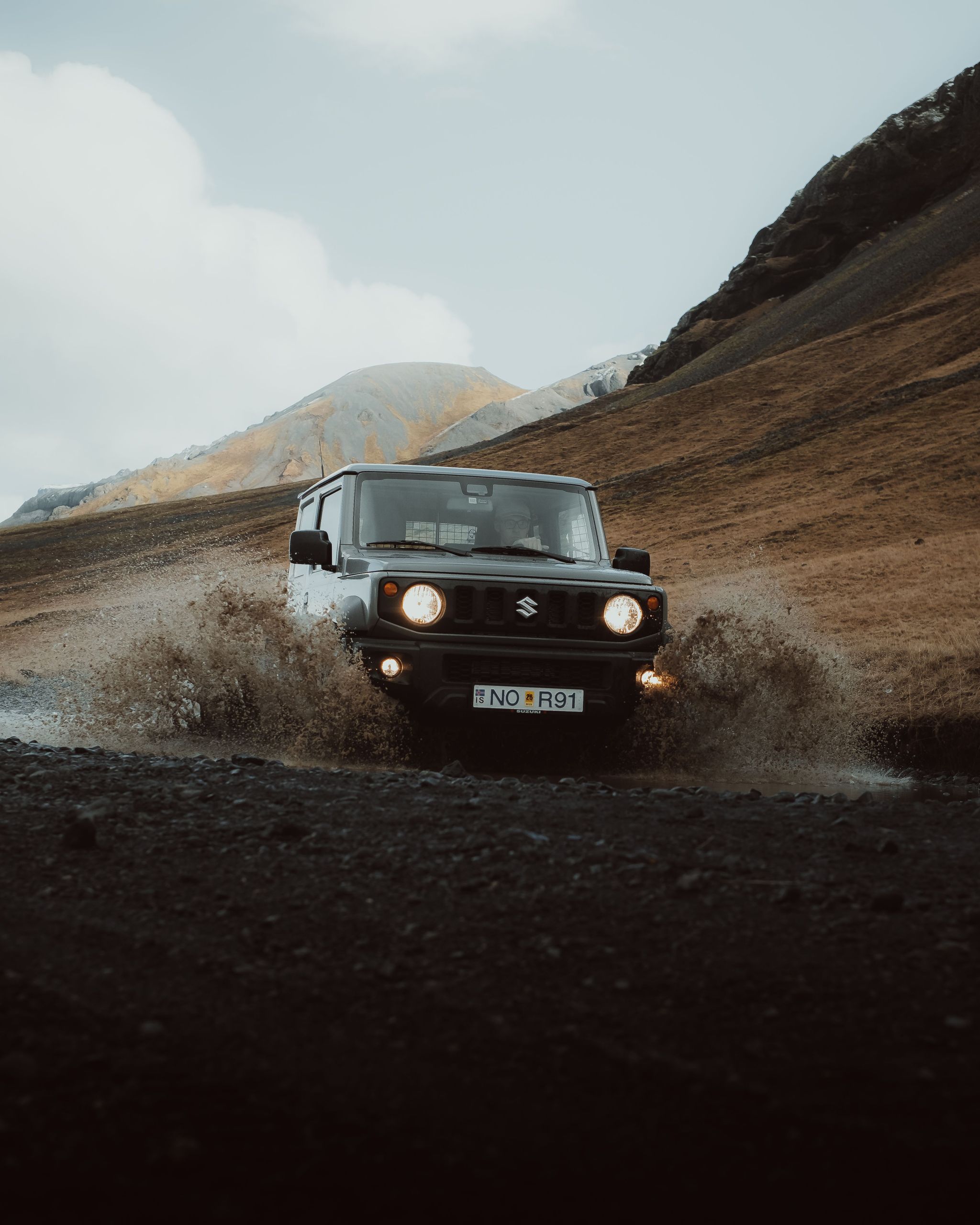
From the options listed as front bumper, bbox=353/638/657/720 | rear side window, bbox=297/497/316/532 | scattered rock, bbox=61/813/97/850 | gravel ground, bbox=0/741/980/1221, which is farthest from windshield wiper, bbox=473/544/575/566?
scattered rock, bbox=61/813/97/850

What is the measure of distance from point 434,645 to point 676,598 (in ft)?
52.2

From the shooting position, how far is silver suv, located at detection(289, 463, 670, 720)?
6.41 metres

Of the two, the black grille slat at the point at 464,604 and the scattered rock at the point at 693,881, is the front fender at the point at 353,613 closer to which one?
the black grille slat at the point at 464,604

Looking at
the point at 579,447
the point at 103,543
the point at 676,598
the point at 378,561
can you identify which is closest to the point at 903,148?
the point at 579,447

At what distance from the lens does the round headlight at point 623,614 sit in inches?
264

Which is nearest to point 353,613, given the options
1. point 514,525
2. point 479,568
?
point 479,568

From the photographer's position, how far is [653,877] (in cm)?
344

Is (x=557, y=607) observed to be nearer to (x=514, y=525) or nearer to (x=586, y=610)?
(x=586, y=610)

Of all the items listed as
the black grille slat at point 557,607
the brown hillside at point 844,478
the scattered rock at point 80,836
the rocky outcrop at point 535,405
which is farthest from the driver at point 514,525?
the rocky outcrop at point 535,405

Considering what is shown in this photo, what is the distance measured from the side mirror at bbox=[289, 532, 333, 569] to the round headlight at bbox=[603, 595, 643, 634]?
6.24 feet

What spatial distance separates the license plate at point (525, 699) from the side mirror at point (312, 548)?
1482mm

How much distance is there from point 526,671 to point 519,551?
1135 millimetres

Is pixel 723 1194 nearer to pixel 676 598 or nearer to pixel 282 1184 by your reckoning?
pixel 282 1184

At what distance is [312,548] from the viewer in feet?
23.4
